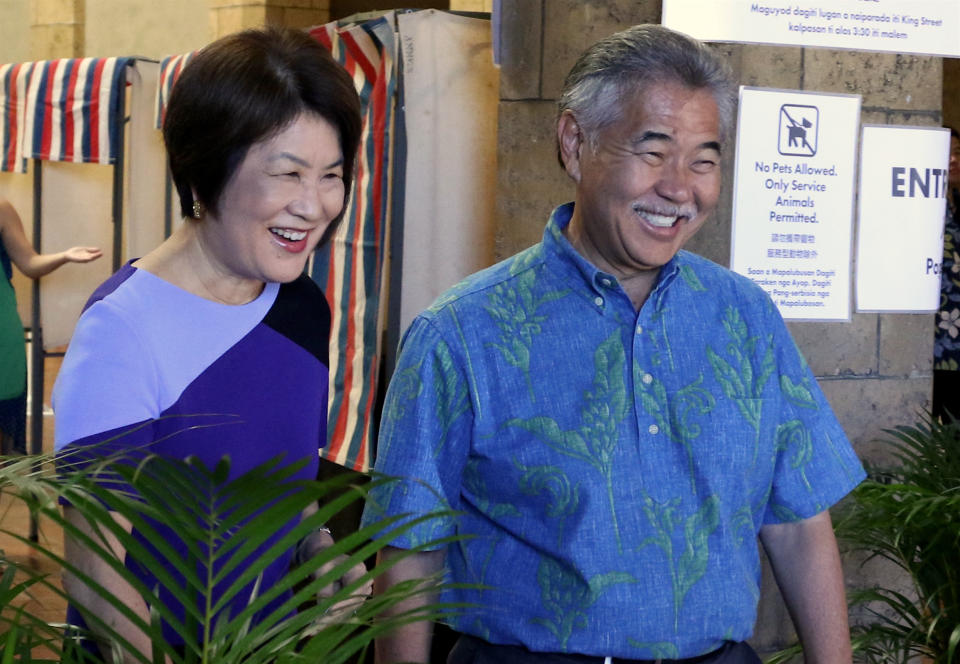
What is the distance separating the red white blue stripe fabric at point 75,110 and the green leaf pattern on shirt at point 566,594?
4.42 metres

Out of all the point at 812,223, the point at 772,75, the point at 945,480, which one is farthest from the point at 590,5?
the point at 945,480

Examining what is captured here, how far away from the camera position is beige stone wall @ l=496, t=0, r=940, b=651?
11.6 feet

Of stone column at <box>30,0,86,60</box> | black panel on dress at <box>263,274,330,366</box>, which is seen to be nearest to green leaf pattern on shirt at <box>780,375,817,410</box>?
black panel on dress at <box>263,274,330,366</box>

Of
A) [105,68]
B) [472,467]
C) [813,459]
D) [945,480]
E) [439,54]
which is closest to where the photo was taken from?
[472,467]

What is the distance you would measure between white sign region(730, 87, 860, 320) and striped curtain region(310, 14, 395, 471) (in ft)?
4.38

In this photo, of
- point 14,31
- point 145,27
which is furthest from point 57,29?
point 14,31

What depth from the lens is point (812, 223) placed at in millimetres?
3570

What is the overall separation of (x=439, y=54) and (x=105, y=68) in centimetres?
210

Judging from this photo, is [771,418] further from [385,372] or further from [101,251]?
[101,251]

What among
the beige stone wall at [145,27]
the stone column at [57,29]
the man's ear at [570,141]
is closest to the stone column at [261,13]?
the beige stone wall at [145,27]

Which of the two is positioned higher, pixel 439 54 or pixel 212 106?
pixel 439 54

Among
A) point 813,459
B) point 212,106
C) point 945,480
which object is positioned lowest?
point 945,480

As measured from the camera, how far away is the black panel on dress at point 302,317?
1992 millimetres

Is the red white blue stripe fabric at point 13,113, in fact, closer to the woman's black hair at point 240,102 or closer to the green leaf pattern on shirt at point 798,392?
the woman's black hair at point 240,102
